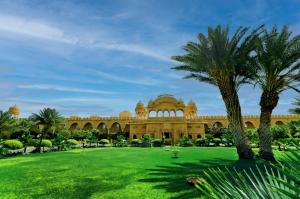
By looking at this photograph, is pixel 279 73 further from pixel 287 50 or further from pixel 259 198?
pixel 259 198

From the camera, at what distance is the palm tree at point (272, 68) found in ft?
45.5

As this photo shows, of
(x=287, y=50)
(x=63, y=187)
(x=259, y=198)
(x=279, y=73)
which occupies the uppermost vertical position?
(x=287, y=50)

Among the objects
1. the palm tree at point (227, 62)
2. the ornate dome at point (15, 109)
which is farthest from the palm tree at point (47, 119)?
the ornate dome at point (15, 109)

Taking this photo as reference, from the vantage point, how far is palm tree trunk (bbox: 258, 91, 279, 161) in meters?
15.0

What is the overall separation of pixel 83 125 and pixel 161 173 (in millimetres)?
47453

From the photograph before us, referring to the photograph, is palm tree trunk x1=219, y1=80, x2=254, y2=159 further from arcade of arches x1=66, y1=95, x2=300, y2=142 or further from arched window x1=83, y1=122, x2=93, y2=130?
arched window x1=83, y1=122, x2=93, y2=130

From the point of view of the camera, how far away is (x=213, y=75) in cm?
1600

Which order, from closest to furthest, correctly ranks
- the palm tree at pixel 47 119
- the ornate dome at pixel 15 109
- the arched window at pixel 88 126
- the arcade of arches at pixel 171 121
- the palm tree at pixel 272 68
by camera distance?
1. the palm tree at pixel 272 68
2. the palm tree at pixel 47 119
3. the arcade of arches at pixel 171 121
4. the ornate dome at pixel 15 109
5. the arched window at pixel 88 126

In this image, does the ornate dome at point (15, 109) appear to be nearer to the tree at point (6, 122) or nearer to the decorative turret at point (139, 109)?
the decorative turret at point (139, 109)

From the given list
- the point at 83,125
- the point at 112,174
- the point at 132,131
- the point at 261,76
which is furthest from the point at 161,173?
the point at 83,125

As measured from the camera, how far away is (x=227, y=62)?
14.9 metres

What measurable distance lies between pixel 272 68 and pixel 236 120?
3720 millimetres

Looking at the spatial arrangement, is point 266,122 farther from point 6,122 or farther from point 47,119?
point 47,119

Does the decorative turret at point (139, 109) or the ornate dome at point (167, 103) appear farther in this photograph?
the decorative turret at point (139, 109)
